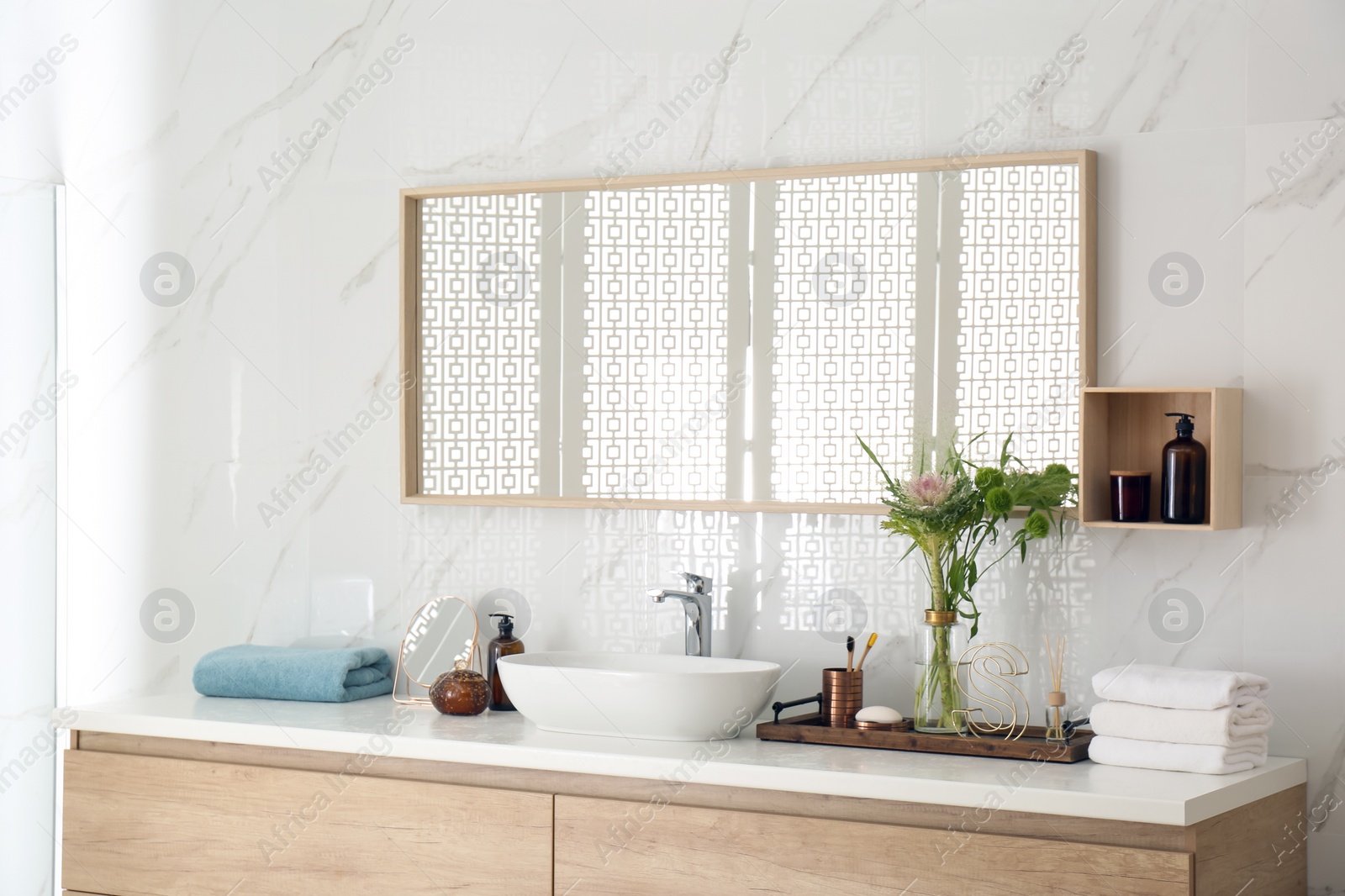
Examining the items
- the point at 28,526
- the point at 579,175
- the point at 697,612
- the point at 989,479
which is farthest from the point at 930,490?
the point at 28,526

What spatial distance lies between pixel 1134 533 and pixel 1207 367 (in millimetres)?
289

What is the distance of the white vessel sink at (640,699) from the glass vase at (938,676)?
231mm

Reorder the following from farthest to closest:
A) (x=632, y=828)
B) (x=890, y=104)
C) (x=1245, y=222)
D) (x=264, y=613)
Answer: (x=264, y=613)
(x=890, y=104)
(x=1245, y=222)
(x=632, y=828)

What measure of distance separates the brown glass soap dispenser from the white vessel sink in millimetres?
671

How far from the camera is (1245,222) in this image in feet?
7.30

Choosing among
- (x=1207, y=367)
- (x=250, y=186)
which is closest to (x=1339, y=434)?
(x=1207, y=367)

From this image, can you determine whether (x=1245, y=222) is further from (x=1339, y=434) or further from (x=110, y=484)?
(x=110, y=484)

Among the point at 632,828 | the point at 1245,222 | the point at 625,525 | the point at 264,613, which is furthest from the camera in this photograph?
the point at 264,613

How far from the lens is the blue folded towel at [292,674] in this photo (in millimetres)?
2621

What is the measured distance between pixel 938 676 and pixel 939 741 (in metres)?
0.13

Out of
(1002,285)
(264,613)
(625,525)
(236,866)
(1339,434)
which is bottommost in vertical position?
(236,866)

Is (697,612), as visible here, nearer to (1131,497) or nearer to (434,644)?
(434,644)

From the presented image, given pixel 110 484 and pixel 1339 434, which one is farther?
pixel 110 484

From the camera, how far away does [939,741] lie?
214 cm
